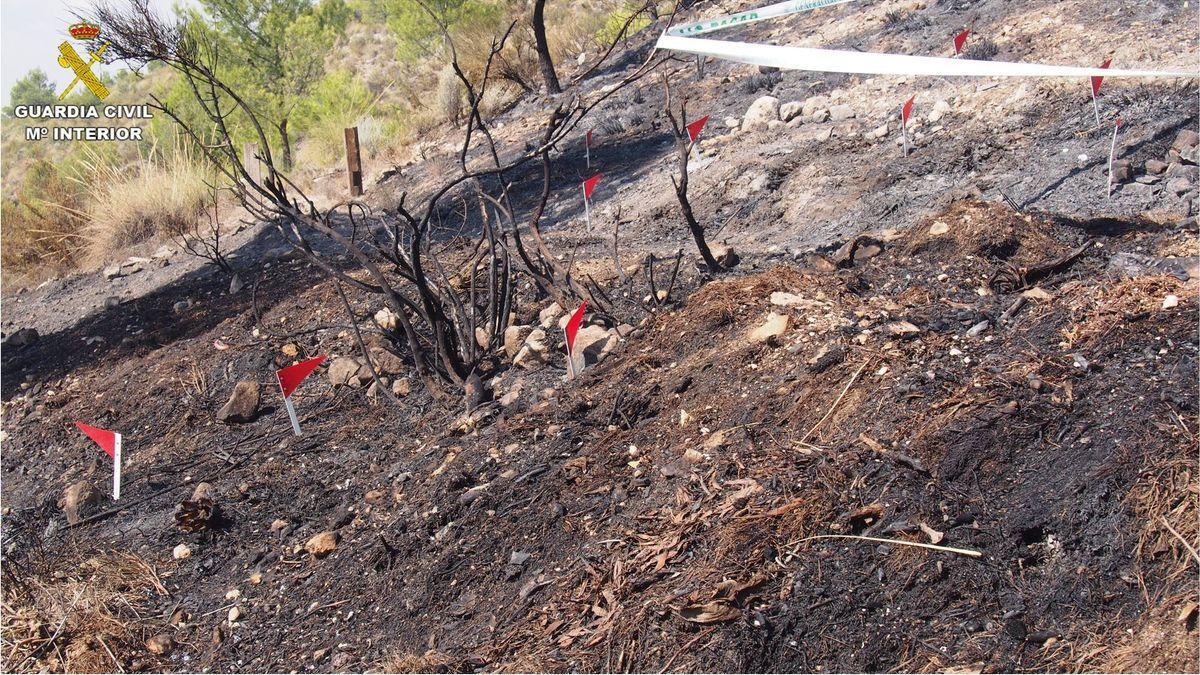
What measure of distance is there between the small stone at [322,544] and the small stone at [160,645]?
0.59 metres

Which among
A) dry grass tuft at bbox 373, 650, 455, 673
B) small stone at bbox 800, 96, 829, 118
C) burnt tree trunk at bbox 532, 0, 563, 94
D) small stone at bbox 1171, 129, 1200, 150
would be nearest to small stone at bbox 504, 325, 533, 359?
dry grass tuft at bbox 373, 650, 455, 673

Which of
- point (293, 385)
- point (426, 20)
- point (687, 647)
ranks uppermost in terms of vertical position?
point (426, 20)

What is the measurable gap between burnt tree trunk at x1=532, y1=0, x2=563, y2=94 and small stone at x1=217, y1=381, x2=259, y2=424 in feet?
24.8

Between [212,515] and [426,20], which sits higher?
[426,20]

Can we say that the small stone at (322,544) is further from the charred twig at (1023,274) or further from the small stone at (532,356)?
the charred twig at (1023,274)

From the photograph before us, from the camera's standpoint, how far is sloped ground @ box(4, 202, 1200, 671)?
110 inches

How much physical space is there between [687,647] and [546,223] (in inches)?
238

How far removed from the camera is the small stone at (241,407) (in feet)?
16.8

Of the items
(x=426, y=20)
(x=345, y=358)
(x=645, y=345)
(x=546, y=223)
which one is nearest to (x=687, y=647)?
(x=645, y=345)

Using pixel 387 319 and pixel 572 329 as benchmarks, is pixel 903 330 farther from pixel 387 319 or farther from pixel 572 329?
pixel 387 319

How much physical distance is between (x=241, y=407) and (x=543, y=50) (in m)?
8.32

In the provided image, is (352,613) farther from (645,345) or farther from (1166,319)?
(1166,319)

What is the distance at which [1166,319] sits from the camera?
3.56 metres

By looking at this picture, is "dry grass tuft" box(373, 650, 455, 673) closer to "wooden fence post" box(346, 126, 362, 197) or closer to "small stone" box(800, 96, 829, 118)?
"small stone" box(800, 96, 829, 118)
